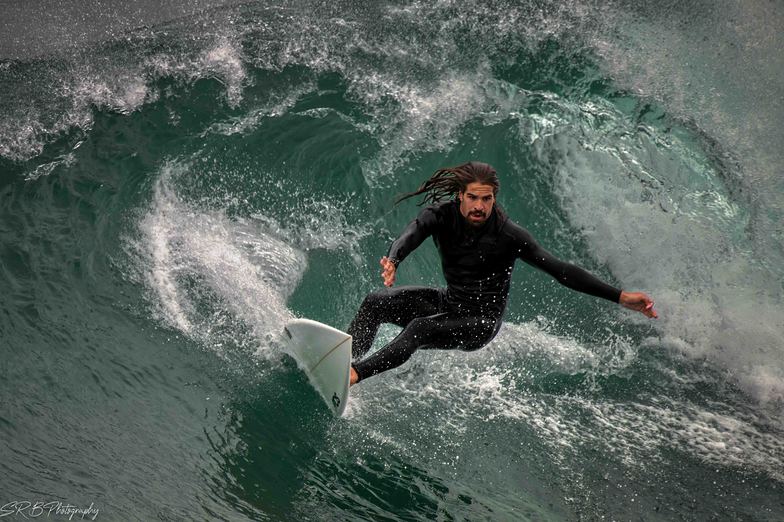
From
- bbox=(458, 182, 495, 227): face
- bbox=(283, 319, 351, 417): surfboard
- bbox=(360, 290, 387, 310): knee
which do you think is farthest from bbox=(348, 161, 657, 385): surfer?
bbox=(360, 290, 387, 310): knee

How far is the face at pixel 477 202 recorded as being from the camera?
4.53 metres

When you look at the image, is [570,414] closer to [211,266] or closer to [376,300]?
[376,300]

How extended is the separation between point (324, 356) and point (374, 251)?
7.19ft

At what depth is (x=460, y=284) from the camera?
16.1ft

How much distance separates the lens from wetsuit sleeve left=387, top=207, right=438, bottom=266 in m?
4.53

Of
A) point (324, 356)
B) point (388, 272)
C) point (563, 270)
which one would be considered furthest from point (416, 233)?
point (324, 356)

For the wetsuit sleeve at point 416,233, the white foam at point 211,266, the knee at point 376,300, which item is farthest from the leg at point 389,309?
the white foam at point 211,266

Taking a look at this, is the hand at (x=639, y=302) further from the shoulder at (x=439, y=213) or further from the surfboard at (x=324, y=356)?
the surfboard at (x=324, y=356)

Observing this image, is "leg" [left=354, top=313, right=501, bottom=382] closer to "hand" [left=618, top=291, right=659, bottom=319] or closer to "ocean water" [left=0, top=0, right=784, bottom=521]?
"ocean water" [left=0, top=0, right=784, bottom=521]

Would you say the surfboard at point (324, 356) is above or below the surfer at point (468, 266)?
below

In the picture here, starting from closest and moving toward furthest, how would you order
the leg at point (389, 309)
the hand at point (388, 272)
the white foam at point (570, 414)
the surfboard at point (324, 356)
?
the hand at point (388, 272), the surfboard at point (324, 356), the leg at point (389, 309), the white foam at point (570, 414)

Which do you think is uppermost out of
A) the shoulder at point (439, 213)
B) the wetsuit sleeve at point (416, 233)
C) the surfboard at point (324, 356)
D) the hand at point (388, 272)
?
the shoulder at point (439, 213)

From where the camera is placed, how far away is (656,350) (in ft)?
22.3

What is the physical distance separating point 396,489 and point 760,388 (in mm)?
3569
